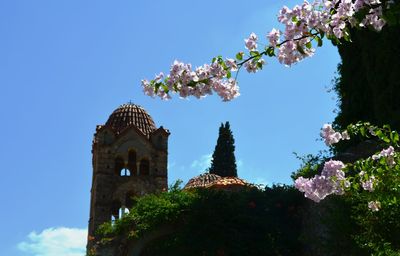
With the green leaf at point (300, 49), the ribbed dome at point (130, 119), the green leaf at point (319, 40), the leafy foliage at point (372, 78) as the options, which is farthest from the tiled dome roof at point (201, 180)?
the green leaf at point (319, 40)

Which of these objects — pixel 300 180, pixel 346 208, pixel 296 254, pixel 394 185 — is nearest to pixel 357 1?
pixel 300 180

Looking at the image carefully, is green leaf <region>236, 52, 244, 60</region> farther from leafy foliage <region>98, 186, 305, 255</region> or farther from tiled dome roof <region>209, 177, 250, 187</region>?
tiled dome roof <region>209, 177, 250, 187</region>

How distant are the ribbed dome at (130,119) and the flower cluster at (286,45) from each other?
101 feet

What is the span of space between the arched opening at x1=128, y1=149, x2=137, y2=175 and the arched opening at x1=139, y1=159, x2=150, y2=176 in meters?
0.38

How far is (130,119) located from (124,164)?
3.43m

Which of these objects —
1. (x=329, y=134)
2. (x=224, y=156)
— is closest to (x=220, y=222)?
(x=329, y=134)

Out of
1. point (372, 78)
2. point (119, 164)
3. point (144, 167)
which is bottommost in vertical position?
point (372, 78)

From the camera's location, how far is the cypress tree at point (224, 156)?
36.3 metres

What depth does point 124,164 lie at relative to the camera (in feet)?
114

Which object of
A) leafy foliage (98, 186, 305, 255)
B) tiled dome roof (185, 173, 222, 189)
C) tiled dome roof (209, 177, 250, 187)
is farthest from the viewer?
tiled dome roof (185, 173, 222, 189)

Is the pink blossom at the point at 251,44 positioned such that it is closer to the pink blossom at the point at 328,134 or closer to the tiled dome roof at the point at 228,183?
the pink blossom at the point at 328,134

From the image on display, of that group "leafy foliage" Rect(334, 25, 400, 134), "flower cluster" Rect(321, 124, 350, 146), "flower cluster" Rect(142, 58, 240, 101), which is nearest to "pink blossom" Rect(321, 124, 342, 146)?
"flower cluster" Rect(321, 124, 350, 146)

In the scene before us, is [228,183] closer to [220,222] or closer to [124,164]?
[220,222]

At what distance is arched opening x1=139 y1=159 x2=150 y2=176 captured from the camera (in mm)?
34897
